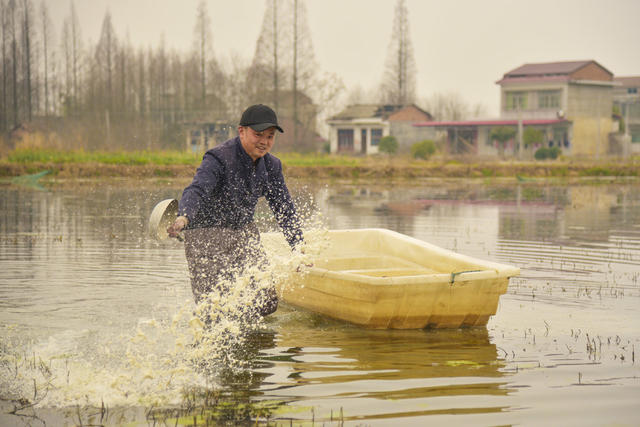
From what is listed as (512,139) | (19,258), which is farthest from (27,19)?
(19,258)

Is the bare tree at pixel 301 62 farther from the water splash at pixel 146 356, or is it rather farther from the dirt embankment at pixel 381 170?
the water splash at pixel 146 356

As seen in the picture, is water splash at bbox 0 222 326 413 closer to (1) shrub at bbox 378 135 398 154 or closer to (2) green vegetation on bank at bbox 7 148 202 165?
(2) green vegetation on bank at bbox 7 148 202 165

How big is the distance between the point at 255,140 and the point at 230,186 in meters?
0.41

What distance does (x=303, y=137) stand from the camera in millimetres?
58969

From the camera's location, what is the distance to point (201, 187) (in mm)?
6086

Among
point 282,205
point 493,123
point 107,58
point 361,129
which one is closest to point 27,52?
point 107,58

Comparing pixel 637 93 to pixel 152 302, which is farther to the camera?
pixel 637 93

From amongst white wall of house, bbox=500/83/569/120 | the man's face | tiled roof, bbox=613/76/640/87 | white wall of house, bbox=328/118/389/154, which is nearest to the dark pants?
the man's face

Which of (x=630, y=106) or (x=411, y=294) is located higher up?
(x=630, y=106)

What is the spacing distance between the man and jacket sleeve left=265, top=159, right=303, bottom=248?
0.20 ft

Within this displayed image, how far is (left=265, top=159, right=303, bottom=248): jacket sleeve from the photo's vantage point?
21.5 feet

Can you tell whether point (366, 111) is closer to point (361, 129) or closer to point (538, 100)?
point (361, 129)

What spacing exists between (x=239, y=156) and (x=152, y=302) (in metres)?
2.86

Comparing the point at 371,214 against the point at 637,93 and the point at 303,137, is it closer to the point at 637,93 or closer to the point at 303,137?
the point at 303,137
